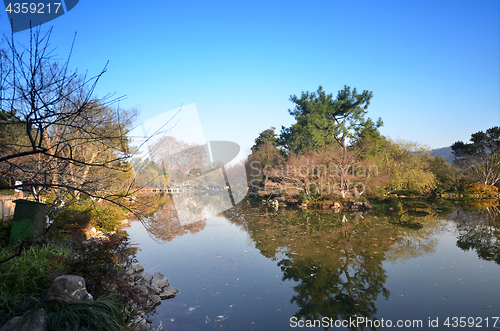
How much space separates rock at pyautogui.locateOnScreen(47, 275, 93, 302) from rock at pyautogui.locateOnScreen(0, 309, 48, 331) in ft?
0.93

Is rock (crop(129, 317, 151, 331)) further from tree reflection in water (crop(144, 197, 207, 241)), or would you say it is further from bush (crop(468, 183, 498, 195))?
bush (crop(468, 183, 498, 195))

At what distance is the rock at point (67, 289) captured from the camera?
346 centimetres

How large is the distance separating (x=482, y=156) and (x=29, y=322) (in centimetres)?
3839

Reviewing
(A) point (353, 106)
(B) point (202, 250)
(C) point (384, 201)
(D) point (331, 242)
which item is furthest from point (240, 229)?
(A) point (353, 106)

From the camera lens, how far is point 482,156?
96.4 feet

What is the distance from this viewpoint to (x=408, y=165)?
23.7 m

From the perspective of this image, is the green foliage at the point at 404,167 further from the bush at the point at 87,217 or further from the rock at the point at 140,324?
the rock at the point at 140,324

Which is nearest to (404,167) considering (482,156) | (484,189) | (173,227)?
(484,189)

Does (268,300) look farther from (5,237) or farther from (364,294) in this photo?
(5,237)

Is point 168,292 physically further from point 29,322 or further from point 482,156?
point 482,156

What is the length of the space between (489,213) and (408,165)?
842cm

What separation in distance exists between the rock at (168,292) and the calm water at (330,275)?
149mm

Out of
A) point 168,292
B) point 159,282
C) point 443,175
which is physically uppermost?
point 443,175

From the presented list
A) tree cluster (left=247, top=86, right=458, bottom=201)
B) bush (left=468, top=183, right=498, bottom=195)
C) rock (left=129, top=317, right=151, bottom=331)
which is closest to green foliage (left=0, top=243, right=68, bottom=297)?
rock (left=129, top=317, right=151, bottom=331)
